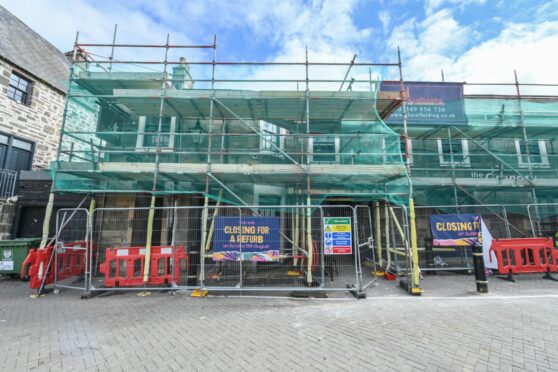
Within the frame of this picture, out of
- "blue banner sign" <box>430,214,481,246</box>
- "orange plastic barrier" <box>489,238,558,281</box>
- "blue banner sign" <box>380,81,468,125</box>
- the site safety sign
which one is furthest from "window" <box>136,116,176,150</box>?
"orange plastic barrier" <box>489,238,558,281</box>

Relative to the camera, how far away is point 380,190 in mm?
9977

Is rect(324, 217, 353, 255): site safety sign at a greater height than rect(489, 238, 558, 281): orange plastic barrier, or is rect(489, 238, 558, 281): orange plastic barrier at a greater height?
rect(324, 217, 353, 255): site safety sign

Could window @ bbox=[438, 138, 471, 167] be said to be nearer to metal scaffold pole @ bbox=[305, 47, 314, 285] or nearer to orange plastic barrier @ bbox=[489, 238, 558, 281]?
orange plastic barrier @ bbox=[489, 238, 558, 281]

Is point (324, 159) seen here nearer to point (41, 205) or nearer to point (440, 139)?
point (440, 139)

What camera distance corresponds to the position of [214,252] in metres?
6.78

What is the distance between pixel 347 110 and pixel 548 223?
9872mm

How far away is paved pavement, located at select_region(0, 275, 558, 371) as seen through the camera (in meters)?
3.51

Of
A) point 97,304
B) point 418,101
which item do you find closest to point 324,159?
point 418,101

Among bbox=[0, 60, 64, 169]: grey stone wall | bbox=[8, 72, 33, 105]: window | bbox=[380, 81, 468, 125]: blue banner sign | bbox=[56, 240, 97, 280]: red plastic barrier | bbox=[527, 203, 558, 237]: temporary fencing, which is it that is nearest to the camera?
bbox=[56, 240, 97, 280]: red plastic barrier

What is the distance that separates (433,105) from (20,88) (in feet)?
65.5

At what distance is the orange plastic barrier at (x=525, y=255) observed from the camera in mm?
7863

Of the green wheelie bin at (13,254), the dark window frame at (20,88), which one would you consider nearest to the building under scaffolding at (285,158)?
the green wheelie bin at (13,254)

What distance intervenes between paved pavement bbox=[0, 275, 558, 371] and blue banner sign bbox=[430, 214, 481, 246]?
1.87 metres

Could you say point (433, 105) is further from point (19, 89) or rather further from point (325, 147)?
point (19, 89)
